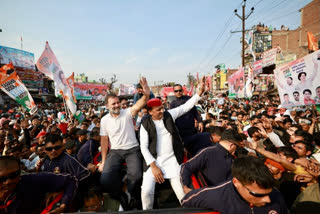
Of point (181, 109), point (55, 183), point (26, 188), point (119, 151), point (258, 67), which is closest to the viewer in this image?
point (26, 188)

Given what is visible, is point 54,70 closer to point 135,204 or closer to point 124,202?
point 124,202

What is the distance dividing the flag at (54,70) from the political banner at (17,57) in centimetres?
3000

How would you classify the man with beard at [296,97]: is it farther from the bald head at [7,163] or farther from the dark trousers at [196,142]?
the bald head at [7,163]

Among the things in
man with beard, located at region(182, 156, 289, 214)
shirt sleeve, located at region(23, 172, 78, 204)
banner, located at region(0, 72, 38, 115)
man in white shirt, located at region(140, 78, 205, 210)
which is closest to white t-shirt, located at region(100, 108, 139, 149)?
man in white shirt, located at region(140, 78, 205, 210)

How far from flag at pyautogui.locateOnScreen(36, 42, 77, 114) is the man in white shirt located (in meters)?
5.96

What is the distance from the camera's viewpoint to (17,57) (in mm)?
29031

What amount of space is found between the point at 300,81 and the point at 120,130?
5558 millimetres

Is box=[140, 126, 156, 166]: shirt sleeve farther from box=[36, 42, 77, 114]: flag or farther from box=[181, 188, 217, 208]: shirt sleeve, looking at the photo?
box=[36, 42, 77, 114]: flag

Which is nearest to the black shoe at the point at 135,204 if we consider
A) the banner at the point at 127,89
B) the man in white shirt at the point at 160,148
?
the man in white shirt at the point at 160,148

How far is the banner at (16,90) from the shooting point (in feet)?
19.4

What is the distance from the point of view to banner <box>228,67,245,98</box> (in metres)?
Result: 10.5

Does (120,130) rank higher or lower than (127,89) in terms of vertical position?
lower

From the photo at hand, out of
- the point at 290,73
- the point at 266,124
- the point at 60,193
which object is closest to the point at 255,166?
the point at 60,193

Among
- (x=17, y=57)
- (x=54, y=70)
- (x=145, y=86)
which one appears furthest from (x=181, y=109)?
(x=17, y=57)
